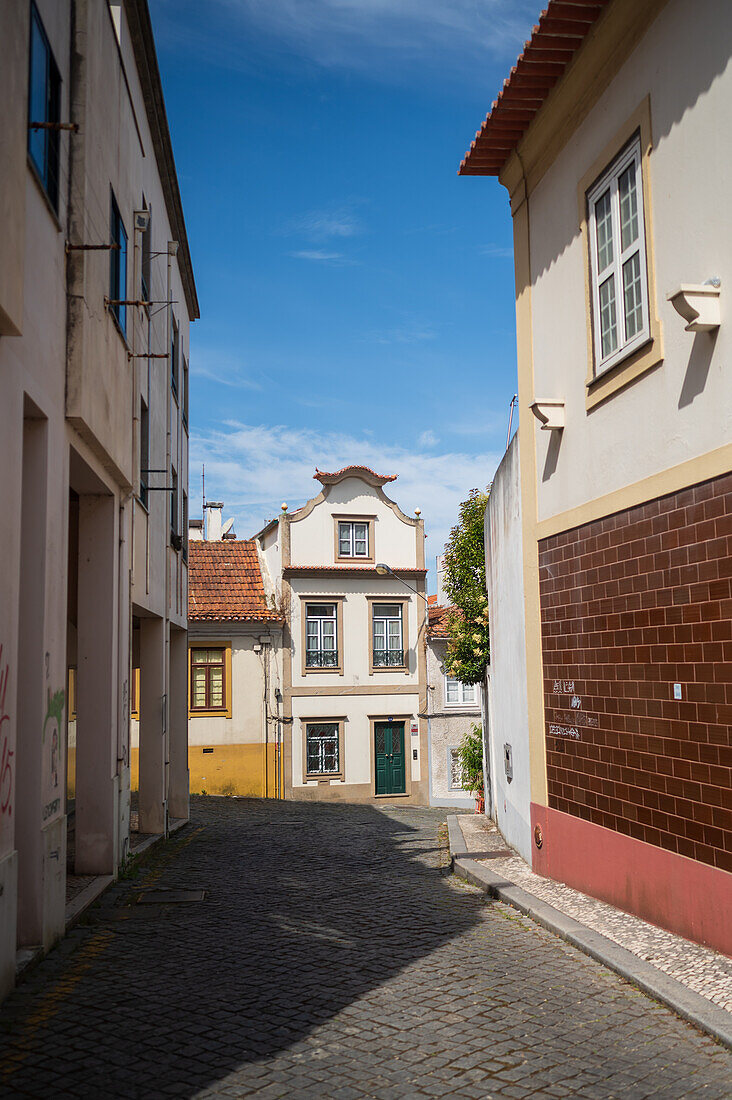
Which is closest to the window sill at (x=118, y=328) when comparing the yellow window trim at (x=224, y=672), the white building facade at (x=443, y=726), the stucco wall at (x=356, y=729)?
the yellow window trim at (x=224, y=672)

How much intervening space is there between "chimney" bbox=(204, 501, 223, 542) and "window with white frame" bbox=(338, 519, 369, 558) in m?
5.10

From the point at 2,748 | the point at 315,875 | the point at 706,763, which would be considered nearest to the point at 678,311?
the point at 706,763

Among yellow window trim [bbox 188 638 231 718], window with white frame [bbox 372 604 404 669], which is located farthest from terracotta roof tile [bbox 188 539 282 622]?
window with white frame [bbox 372 604 404 669]

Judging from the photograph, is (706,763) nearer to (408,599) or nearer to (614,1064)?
(614,1064)

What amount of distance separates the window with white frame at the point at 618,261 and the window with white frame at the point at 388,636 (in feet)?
77.7

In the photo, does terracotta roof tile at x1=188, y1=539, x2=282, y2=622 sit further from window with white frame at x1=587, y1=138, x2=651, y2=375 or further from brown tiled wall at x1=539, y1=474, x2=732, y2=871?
window with white frame at x1=587, y1=138, x2=651, y2=375

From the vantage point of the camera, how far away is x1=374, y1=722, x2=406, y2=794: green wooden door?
103 ft

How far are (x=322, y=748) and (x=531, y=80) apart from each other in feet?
79.8

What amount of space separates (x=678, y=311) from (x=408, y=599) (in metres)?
25.9

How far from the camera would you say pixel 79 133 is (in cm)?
848

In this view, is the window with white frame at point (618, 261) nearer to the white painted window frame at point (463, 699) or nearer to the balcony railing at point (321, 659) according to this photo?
the balcony railing at point (321, 659)

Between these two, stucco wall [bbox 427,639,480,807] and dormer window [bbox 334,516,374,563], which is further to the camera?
dormer window [bbox 334,516,374,563]

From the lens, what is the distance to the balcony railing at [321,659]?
103ft

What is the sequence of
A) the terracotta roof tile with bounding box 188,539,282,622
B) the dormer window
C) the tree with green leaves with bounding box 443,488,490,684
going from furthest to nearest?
the dormer window < the terracotta roof tile with bounding box 188,539,282,622 < the tree with green leaves with bounding box 443,488,490,684
